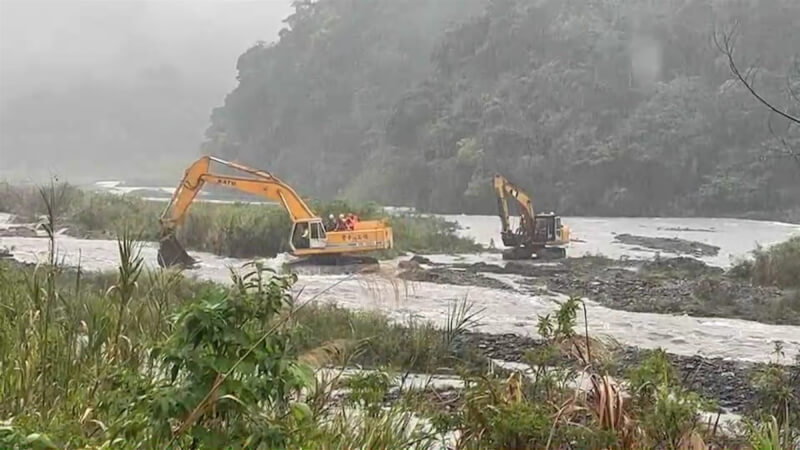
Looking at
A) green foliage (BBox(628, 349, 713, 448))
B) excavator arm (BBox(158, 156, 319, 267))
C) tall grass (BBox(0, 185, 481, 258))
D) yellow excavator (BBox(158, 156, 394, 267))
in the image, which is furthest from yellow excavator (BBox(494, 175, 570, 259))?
green foliage (BBox(628, 349, 713, 448))

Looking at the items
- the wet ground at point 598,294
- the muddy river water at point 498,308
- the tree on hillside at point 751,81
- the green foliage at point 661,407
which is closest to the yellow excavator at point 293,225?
the wet ground at point 598,294

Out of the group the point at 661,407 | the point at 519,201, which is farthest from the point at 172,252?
the point at 661,407

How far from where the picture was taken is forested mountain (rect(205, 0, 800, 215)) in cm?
3547

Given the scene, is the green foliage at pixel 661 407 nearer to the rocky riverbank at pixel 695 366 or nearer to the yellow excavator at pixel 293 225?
the rocky riverbank at pixel 695 366

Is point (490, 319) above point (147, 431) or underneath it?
underneath

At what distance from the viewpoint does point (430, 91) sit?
145 feet

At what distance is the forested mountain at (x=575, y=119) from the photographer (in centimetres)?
3547

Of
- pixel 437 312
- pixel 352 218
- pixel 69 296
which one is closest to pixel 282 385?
pixel 69 296

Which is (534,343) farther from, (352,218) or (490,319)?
(352,218)

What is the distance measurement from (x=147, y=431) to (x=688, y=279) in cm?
1475

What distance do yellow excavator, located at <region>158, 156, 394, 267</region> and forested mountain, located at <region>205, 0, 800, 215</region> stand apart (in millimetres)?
18383

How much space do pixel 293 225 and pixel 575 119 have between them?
2631 centimetres

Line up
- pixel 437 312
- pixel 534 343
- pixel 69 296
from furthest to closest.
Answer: pixel 437 312, pixel 534 343, pixel 69 296

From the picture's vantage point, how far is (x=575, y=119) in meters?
38.6
